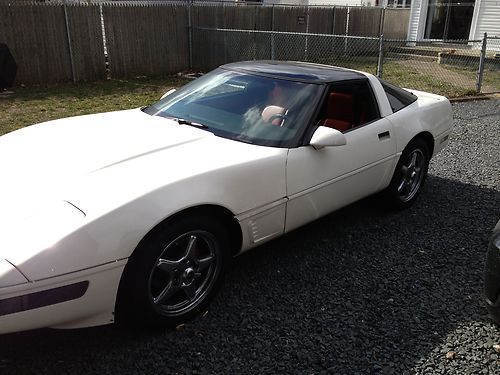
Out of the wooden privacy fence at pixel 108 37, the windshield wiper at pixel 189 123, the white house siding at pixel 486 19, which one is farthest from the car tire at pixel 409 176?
the white house siding at pixel 486 19

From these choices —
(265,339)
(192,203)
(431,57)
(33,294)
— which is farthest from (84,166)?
(431,57)

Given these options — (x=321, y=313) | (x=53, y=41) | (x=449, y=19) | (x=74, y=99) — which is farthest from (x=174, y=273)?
(x=449, y=19)

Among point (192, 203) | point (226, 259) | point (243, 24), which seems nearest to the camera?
point (192, 203)

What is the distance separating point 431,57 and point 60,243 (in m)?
16.4

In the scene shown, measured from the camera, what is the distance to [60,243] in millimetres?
2070

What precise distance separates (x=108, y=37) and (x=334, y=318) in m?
10.9

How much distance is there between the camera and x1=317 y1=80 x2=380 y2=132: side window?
143 inches

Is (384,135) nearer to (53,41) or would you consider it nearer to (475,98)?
(475,98)

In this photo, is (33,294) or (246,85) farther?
(246,85)

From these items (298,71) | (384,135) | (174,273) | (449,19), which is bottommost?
(174,273)

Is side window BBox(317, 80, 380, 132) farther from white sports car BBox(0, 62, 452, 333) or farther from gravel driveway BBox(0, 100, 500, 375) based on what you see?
gravel driveway BBox(0, 100, 500, 375)

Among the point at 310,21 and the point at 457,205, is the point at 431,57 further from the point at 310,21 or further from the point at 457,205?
the point at 457,205


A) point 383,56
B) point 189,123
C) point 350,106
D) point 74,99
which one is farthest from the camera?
point 383,56

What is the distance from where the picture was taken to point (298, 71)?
3.69 metres
